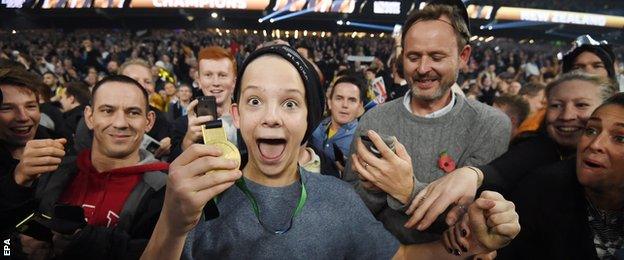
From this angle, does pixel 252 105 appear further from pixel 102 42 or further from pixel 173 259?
pixel 102 42

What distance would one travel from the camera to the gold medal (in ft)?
3.74

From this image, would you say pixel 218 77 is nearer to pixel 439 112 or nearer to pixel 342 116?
pixel 342 116

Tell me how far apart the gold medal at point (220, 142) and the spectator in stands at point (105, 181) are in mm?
969

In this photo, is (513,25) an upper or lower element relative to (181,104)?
upper

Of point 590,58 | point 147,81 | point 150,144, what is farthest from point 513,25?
point 150,144

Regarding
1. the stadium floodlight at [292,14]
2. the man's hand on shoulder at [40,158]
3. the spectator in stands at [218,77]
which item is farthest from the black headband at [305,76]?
the stadium floodlight at [292,14]

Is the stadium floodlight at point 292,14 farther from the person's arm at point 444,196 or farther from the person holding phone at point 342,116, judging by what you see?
the person's arm at point 444,196

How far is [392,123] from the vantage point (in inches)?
83.6

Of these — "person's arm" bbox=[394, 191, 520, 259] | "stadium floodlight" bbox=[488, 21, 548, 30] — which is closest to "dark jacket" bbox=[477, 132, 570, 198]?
"person's arm" bbox=[394, 191, 520, 259]

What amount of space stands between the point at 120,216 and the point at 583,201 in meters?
2.17

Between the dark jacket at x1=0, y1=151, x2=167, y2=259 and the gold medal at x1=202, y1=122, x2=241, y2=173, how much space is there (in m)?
0.96

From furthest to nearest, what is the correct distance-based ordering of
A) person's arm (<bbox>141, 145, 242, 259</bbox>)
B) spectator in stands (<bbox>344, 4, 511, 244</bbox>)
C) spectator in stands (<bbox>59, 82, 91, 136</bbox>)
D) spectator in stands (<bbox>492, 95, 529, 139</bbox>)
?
1. spectator in stands (<bbox>59, 82, 91, 136</bbox>)
2. spectator in stands (<bbox>492, 95, 529, 139</bbox>)
3. spectator in stands (<bbox>344, 4, 511, 244</bbox>)
4. person's arm (<bbox>141, 145, 242, 259</bbox>)

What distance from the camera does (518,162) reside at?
195 cm

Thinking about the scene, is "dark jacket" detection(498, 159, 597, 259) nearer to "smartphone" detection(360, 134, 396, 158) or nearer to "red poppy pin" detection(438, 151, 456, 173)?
"red poppy pin" detection(438, 151, 456, 173)
